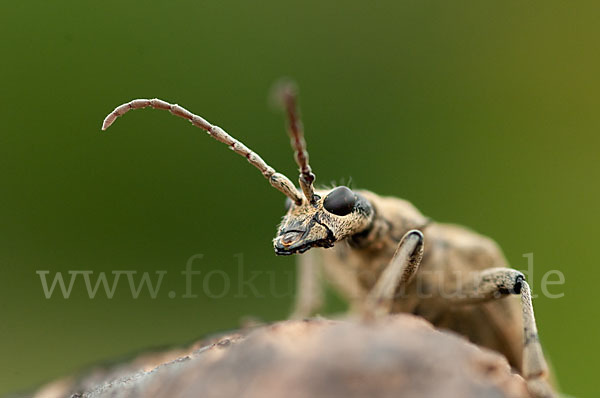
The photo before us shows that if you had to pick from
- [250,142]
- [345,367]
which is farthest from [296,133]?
[250,142]

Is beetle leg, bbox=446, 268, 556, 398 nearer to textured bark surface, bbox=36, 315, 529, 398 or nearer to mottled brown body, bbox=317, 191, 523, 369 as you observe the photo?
mottled brown body, bbox=317, 191, 523, 369

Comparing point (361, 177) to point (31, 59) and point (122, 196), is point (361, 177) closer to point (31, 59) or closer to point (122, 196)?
point (122, 196)

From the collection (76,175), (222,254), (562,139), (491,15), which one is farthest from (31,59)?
(562,139)

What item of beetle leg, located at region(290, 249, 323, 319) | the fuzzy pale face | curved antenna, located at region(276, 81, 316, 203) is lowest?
beetle leg, located at region(290, 249, 323, 319)

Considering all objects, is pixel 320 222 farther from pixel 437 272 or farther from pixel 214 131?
pixel 437 272

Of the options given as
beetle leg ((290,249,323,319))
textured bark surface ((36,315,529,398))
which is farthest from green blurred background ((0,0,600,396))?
textured bark surface ((36,315,529,398))

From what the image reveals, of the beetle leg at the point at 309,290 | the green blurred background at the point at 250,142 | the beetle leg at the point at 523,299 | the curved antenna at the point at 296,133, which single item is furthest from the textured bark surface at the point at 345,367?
the green blurred background at the point at 250,142
